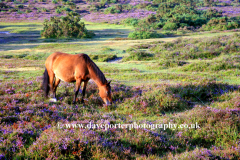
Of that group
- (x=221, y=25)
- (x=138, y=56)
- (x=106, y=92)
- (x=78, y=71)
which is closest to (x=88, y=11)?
(x=221, y=25)

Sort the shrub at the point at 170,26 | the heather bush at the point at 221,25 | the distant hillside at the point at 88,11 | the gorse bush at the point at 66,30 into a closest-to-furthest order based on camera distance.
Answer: the gorse bush at the point at 66,30 → the heather bush at the point at 221,25 → the shrub at the point at 170,26 → the distant hillside at the point at 88,11

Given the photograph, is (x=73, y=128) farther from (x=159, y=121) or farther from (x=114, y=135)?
(x=159, y=121)

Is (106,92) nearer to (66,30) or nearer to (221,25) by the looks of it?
(66,30)

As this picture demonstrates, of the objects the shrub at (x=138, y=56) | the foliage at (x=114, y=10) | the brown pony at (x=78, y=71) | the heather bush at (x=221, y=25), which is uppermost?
the foliage at (x=114, y=10)

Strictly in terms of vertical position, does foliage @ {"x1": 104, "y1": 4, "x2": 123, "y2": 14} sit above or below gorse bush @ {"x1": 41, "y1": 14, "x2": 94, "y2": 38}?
above

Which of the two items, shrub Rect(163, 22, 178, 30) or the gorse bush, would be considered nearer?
the gorse bush

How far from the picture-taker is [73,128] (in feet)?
17.7

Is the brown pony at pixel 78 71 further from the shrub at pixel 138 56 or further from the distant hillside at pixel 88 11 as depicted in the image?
the distant hillside at pixel 88 11

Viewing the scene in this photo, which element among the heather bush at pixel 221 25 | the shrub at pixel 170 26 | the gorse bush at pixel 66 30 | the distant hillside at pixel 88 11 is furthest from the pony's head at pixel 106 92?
the distant hillside at pixel 88 11

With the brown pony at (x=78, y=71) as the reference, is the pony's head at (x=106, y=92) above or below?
below

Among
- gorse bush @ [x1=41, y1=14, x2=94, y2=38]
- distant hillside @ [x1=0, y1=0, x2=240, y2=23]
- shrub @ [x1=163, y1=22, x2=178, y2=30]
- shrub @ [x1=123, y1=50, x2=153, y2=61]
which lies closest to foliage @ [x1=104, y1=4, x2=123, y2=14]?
distant hillside @ [x1=0, y1=0, x2=240, y2=23]

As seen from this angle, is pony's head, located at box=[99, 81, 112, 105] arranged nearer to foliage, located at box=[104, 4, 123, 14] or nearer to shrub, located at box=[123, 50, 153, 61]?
shrub, located at box=[123, 50, 153, 61]

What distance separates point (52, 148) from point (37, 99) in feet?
16.0

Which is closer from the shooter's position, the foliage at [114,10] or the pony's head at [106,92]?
the pony's head at [106,92]
